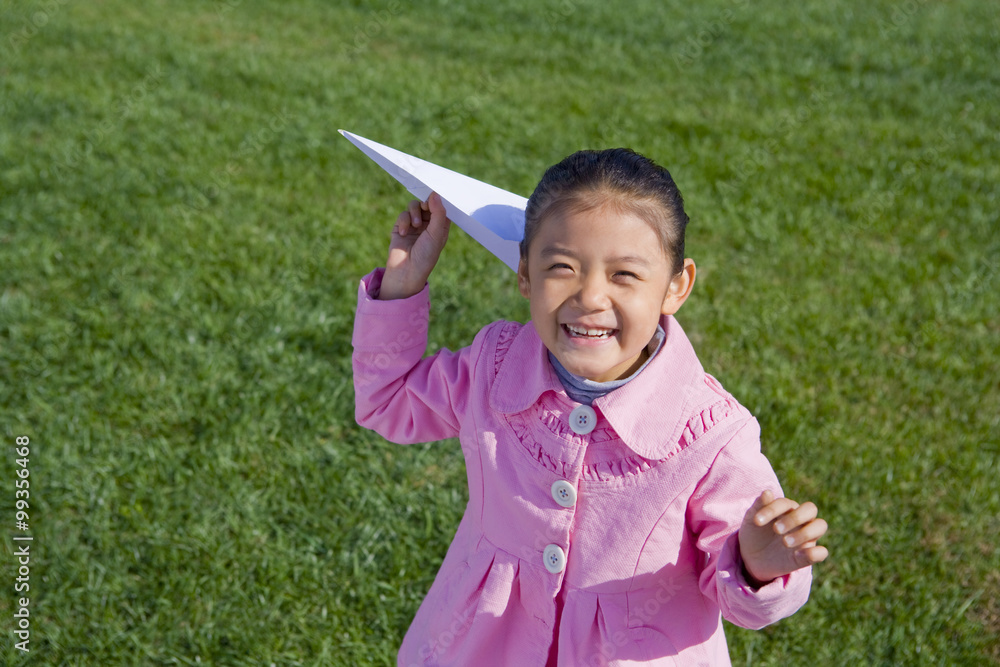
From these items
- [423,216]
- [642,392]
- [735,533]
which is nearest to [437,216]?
[423,216]

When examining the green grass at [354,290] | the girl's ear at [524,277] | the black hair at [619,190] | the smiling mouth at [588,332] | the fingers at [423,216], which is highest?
the black hair at [619,190]

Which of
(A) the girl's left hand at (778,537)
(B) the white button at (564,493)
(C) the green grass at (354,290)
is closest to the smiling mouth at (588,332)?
(B) the white button at (564,493)

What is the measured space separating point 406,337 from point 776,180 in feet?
12.5

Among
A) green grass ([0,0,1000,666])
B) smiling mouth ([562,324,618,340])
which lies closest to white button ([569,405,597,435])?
smiling mouth ([562,324,618,340])

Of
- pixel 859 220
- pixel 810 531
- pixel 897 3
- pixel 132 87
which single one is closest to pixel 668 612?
pixel 810 531

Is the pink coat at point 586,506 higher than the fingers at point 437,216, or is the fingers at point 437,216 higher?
the fingers at point 437,216

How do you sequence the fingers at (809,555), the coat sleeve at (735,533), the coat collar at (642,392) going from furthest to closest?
the coat collar at (642,392) < the coat sleeve at (735,533) < the fingers at (809,555)

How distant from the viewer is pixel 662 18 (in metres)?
7.57

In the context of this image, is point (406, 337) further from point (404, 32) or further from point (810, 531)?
point (404, 32)

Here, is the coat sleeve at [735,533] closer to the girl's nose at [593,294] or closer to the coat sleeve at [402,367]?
the girl's nose at [593,294]

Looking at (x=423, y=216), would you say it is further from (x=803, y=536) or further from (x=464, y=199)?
(x=803, y=536)

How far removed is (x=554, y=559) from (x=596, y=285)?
52 cm

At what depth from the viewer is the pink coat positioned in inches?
62.6

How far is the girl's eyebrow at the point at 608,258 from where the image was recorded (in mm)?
1530
